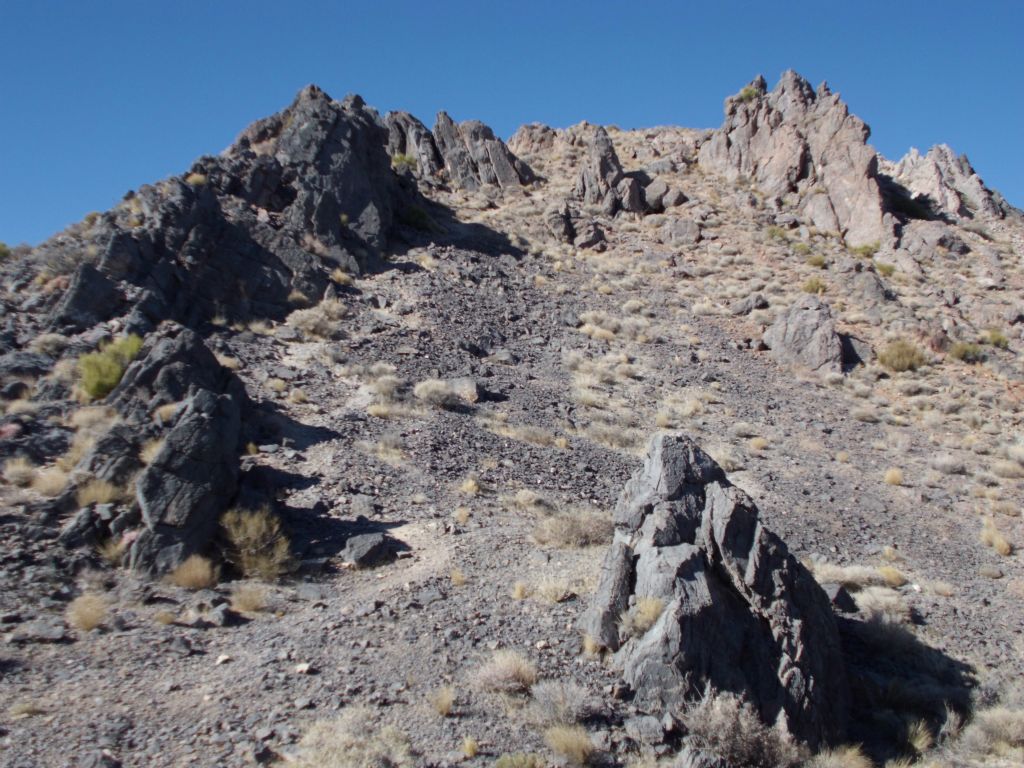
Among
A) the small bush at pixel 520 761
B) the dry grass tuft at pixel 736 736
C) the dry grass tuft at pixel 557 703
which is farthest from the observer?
the dry grass tuft at pixel 557 703

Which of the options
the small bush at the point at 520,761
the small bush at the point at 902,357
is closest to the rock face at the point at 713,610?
the small bush at the point at 520,761

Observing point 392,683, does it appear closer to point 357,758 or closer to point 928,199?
point 357,758

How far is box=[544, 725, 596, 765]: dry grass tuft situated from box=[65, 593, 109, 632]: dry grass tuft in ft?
17.5

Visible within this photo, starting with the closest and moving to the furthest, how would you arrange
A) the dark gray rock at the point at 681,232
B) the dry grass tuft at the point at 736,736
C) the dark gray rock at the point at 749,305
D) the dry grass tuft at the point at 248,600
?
the dry grass tuft at the point at 736,736 → the dry grass tuft at the point at 248,600 → the dark gray rock at the point at 749,305 → the dark gray rock at the point at 681,232

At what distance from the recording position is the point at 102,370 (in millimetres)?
13914

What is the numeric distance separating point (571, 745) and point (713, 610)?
228 centimetres

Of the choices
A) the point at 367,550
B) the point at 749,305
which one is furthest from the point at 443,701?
the point at 749,305

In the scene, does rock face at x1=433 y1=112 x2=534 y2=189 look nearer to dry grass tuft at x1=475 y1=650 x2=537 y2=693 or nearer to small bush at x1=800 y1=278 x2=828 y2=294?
small bush at x1=800 y1=278 x2=828 y2=294

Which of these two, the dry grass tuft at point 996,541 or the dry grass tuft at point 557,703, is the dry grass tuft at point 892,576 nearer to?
the dry grass tuft at point 996,541

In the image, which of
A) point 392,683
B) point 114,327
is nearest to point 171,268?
point 114,327

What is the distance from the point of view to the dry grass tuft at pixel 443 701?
773 centimetres

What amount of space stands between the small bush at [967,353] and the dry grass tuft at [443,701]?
21610mm

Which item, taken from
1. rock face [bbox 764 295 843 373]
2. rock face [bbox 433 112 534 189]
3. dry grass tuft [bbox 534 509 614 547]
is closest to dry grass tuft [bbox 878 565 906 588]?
dry grass tuft [bbox 534 509 614 547]

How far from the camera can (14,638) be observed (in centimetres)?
825
